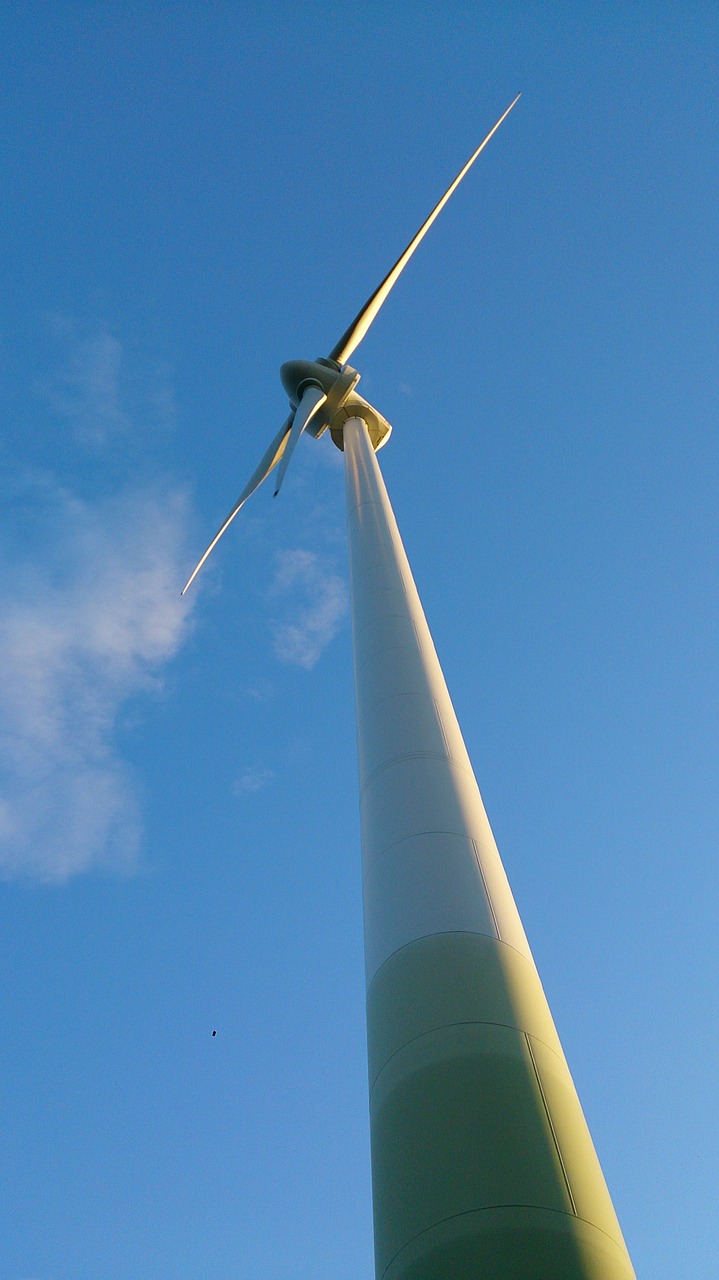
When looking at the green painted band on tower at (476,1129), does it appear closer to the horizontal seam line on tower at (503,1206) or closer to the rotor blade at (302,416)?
the horizontal seam line on tower at (503,1206)

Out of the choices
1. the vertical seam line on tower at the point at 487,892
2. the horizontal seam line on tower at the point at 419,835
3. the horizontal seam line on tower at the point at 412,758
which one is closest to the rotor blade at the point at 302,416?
the horizontal seam line on tower at the point at 412,758

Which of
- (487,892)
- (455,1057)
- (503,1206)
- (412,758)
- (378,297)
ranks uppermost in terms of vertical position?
(378,297)

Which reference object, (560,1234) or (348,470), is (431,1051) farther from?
(348,470)

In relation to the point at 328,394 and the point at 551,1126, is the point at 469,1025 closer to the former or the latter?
the point at 551,1126

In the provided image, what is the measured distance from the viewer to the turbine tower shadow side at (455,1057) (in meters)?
5.23

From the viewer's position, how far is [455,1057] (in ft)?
20.6

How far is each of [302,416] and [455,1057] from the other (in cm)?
1990

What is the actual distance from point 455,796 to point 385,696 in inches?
84.9

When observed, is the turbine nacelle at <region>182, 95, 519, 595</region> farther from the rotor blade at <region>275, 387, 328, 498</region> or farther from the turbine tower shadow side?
the turbine tower shadow side

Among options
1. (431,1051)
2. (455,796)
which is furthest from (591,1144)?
(455,796)

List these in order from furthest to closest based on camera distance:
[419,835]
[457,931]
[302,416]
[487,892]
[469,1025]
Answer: [302,416] < [419,835] < [487,892] < [457,931] < [469,1025]

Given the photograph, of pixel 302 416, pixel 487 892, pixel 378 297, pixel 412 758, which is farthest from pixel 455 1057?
pixel 378 297

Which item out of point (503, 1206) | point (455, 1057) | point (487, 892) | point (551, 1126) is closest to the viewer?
point (503, 1206)

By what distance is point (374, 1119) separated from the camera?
658cm
